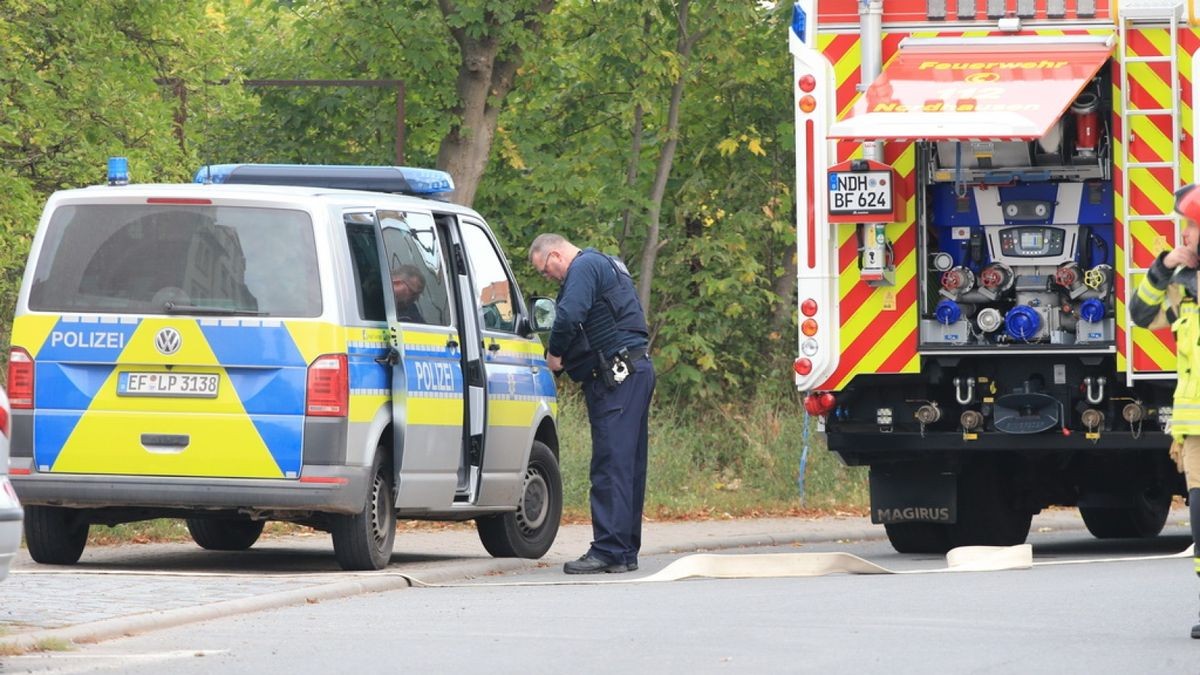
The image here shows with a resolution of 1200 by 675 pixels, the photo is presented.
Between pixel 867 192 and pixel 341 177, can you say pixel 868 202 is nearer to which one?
pixel 867 192

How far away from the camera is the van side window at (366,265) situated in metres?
11.9

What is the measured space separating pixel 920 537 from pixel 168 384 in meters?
5.35

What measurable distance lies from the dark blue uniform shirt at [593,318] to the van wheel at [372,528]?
122 cm

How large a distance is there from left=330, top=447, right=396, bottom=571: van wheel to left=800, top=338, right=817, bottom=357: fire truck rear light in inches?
111

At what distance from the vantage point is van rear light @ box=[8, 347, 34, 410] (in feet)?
38.5

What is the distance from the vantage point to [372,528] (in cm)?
1195

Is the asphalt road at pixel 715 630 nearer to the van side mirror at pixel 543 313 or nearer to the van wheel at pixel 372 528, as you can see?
the van wheel at pixel 372 528

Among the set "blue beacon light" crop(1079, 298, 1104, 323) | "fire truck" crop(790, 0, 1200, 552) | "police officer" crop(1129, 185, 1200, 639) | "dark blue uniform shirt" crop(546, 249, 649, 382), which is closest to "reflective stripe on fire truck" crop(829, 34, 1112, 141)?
"fire truck" crop(790, 0, 1200, 552)

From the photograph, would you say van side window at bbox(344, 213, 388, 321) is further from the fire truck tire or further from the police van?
the fire truck tire

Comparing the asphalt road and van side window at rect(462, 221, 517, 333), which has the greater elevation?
van side window at rect(462, 221, 517, 333)

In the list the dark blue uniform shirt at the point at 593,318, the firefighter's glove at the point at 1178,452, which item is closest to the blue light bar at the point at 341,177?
the dark blue uniform shirt at the point at 593,318

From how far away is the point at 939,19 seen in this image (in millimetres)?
13828

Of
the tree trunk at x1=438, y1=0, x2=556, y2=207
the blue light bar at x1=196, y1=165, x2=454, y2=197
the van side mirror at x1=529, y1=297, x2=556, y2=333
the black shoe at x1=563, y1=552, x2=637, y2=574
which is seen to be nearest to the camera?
the black shoe at x1=563, y1=552, x2=637, y2=574

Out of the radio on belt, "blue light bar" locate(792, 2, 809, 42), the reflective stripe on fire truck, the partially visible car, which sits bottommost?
the partially visible car
